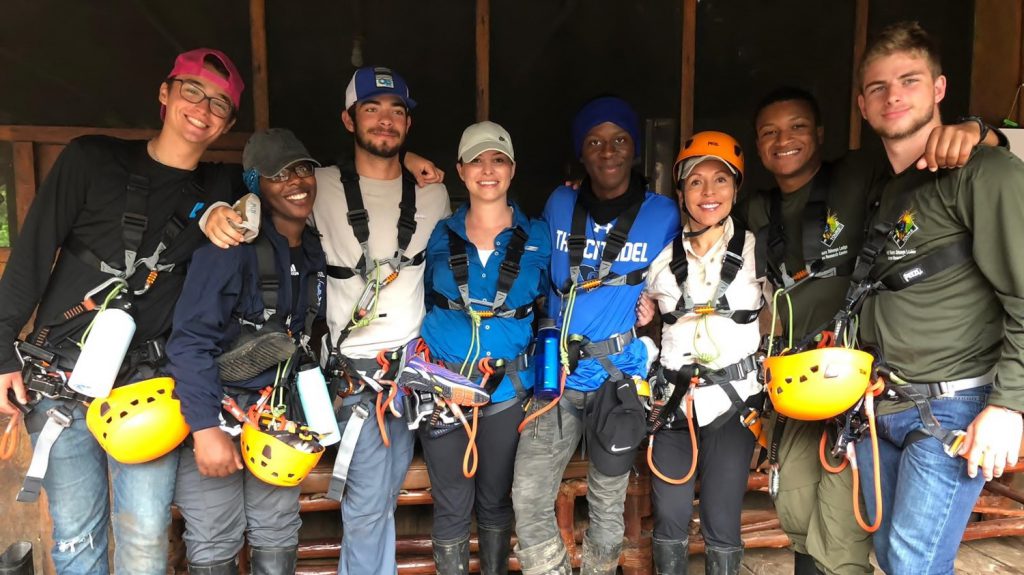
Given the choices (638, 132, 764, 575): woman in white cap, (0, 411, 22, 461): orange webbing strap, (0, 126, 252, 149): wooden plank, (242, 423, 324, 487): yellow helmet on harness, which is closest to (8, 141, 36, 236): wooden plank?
(0, 126, 252, 149): wooden plank

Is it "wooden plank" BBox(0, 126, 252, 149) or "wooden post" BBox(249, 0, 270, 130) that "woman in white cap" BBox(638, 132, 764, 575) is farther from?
"wooden plank" BBox(0, 126, 252, 149)

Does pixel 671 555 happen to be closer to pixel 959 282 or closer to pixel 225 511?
pixel 959 282

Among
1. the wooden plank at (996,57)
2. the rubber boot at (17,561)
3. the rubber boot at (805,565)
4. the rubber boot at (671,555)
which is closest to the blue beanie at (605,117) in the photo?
the rubber boot at (671,555)

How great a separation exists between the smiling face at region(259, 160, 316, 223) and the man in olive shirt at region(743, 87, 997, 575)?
2176mm

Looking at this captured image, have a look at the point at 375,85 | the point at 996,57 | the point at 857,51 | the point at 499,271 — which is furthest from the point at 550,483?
the point at 996,57

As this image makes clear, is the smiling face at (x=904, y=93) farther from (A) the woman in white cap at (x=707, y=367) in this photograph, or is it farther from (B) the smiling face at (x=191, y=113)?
(B) the smiling face at (x=191, y=113)

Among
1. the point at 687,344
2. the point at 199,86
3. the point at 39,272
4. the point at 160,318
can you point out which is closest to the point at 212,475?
the point at 160,318

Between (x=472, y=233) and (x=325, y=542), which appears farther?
(x=325, y=542)

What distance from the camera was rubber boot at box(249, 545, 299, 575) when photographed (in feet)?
10.00

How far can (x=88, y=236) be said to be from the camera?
113 inches

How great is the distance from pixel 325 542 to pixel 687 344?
8.42 ft

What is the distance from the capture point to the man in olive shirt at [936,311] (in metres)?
2.44

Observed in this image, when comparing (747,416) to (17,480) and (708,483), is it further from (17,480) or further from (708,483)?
(17,480)

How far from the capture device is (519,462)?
329 centimetres
